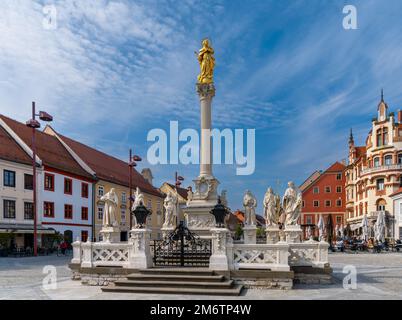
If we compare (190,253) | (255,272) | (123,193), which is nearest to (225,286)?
(255,272)

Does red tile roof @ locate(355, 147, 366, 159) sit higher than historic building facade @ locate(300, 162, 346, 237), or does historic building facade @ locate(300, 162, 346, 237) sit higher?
red tile roof @ locate(355, 147, 366, 159)

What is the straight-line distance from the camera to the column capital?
22656 millimetres

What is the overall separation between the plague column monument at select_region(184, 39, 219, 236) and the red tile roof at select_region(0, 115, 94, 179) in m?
19.5

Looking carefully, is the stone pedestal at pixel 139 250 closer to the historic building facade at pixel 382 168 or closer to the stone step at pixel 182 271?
the stone step at pixel 182 271

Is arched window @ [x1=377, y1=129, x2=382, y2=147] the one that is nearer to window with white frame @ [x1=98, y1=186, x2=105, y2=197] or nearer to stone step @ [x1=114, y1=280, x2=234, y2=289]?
window with white frame @ [x1=98, y1=186, x2=105, y2=197]

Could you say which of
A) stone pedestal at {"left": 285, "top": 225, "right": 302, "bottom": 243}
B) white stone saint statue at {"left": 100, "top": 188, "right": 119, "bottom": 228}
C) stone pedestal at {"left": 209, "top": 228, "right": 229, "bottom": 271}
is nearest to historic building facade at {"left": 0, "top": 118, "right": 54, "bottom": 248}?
white stone saint statue at {"left": 100, "top": 188, "right": 119, "bottom": 228}

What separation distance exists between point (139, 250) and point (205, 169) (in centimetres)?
904

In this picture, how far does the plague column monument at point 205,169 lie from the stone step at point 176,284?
7.92 meters

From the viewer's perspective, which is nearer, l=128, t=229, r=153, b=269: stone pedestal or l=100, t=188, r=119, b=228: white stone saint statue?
l=128, t=229, r=153, b=269: stone pedestal

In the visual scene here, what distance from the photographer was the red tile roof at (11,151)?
3238 cm

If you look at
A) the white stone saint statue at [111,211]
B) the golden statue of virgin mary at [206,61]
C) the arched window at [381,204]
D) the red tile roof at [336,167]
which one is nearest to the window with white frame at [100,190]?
the golden statue of virgin mary at [206,61]

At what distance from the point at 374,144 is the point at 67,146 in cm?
3872

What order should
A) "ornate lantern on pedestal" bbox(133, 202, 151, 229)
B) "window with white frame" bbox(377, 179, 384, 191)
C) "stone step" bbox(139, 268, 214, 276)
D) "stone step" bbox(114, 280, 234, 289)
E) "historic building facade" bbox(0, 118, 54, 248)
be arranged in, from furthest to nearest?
"window with white frame" bbox(377, 179, 384, 191) < "historic building facade" bbox(0, 118, 54, 248) < "ornate lantern on pedestal" bbox(133, 202, 151, 229) < "stone step" bbox(139, 268, 214, 276) < "stone step" bbox(114, 280, 234, 289)
